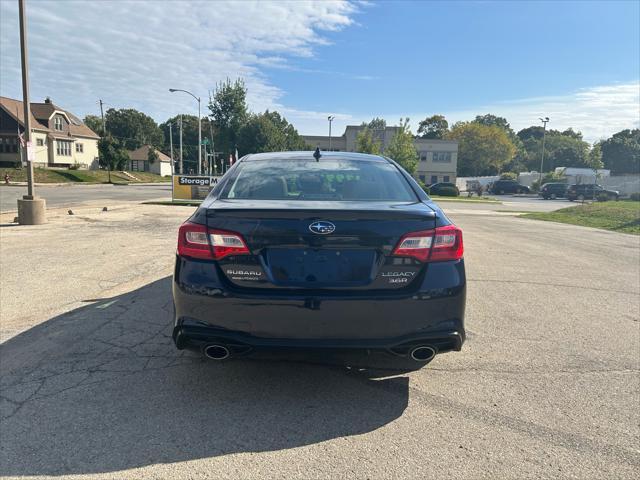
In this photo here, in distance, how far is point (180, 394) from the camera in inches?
130

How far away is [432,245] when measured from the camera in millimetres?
2980

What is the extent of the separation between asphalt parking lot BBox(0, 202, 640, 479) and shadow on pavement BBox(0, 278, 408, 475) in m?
0.01

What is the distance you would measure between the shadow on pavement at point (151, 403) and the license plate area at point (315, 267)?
89 centimetres

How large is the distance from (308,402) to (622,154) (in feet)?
436

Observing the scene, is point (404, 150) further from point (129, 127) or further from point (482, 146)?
point (129, 127)

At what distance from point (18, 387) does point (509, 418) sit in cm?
Answer: 340

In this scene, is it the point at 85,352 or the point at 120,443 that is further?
the point at 85,352

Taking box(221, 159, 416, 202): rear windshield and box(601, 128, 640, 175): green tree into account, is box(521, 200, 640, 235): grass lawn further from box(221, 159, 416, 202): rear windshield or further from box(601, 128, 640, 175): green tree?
box(601, 128, 640, 175): green tree

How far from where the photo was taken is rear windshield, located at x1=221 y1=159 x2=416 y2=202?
349 centimetres

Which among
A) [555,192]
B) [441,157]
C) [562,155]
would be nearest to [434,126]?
[562,155]

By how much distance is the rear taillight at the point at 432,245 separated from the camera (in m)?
2.93

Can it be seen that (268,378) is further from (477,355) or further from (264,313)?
(477,355)

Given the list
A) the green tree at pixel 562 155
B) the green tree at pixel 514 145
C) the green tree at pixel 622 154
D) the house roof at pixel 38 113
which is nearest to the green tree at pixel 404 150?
the house roof at pixel 38 113

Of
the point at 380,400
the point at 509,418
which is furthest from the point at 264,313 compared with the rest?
the point at 509,418
